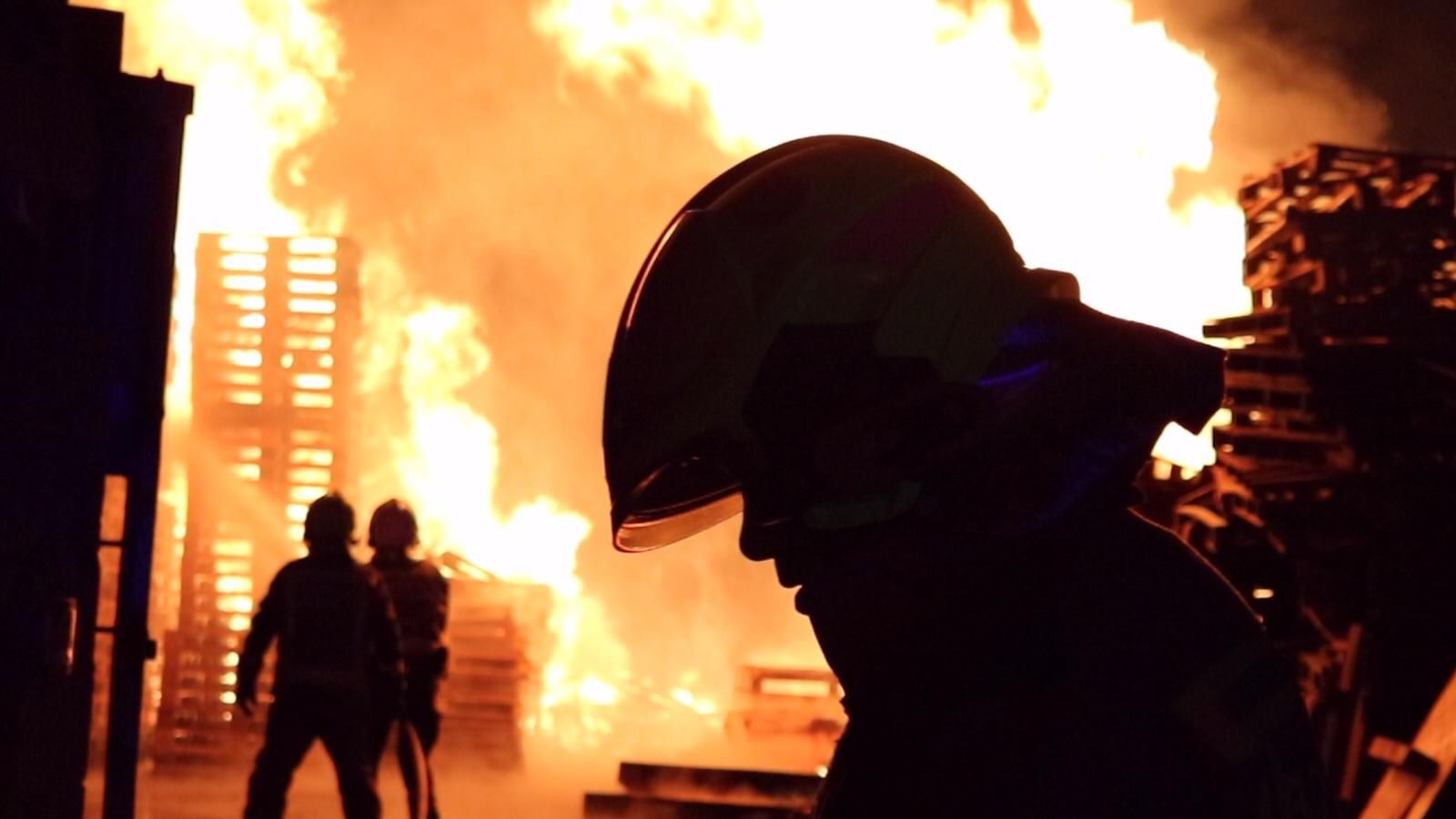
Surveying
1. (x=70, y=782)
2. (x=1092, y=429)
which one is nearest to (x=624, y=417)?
(x=1092, y=429)

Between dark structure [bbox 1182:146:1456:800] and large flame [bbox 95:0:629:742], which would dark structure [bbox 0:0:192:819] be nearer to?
dark structure [bbox 1182:146:1456:800]

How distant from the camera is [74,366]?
5.09 metres

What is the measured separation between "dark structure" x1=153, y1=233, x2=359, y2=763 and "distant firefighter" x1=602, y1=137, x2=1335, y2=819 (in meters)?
14.6

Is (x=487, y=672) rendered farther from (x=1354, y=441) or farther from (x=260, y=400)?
(x=1354, y=441)

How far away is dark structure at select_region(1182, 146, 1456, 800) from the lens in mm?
10008

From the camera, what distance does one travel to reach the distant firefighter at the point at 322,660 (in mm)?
7488

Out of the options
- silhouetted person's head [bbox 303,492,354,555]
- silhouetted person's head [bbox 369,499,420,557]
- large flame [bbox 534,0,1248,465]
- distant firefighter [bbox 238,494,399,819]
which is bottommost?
distant firefighter [bbox 238,494,399,819]

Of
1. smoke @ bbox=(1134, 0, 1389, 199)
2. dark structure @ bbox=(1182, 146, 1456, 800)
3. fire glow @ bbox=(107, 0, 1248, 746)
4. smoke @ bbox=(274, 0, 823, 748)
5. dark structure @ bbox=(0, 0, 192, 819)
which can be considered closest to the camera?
dark structure @ bbox=(0, 0, 192, 819)

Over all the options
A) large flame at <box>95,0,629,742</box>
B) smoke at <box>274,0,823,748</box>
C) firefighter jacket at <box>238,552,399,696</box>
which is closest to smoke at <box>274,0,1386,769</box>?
smoke at <box>274,0,823,748</box>

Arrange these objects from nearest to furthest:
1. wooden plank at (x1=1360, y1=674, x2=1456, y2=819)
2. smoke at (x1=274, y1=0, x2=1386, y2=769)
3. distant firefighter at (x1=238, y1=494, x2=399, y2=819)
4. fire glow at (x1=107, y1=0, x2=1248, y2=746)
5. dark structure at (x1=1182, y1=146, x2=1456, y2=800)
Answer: wooden plank at (x1=1360, y1=674, x2=1456, y2=819)
distant firefighter at (x1=238, y1=494, x2=399, y2=819)
dark structure at (x1=1182, y1=146, x2=1456, y2=800)
fire glow at (x1=107, y1=0, x2=1248, y2=746)
smoke at (x1=274, y1=0, x2=1386, y2=769)

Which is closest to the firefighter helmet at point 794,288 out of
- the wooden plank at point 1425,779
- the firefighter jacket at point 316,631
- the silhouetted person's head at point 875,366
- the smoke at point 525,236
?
the silhouetted person's head at point 875,366

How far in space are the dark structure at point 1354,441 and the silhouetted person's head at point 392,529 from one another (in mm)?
4561

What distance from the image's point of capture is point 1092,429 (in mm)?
1390

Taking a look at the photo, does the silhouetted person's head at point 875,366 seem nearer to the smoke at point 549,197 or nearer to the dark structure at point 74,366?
the dark structure at point 74,366
